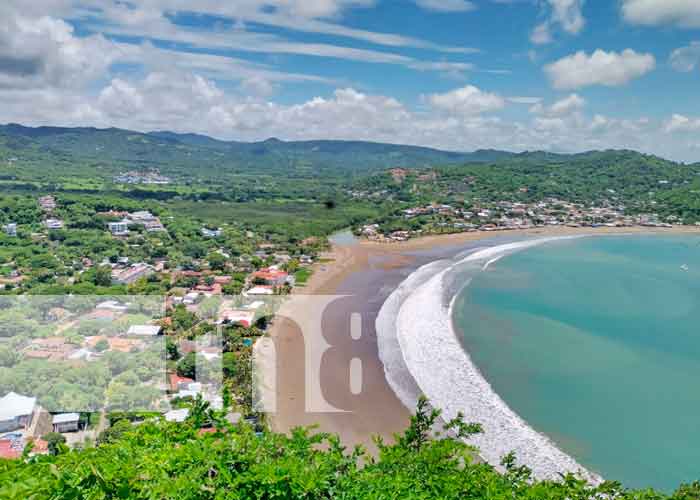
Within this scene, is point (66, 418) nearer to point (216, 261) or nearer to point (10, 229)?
point (216, 261)

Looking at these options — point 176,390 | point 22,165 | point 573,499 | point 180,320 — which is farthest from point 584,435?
point 22,165

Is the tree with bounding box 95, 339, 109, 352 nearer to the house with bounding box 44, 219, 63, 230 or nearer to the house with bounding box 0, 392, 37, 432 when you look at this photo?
the house with bounding box 0, 392, 37, 432

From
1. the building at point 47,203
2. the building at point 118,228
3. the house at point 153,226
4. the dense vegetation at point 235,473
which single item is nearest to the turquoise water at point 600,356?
the dense vegetation at point 235,473

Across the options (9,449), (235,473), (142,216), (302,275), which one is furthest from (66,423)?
(142,216)

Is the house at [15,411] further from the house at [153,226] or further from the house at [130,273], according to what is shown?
the house at [153,226]

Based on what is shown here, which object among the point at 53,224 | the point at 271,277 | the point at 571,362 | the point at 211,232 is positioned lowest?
the point at 571,362

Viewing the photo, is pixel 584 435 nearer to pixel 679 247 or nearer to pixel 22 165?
pixel 679 247

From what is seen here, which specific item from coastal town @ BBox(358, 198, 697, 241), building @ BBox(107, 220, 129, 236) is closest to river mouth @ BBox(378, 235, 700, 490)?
coastal town @ BBox(358, 198, 697, 241)
